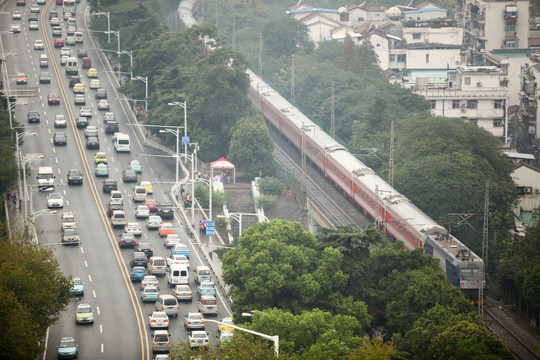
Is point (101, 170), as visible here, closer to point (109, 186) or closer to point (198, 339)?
point (109, 186)

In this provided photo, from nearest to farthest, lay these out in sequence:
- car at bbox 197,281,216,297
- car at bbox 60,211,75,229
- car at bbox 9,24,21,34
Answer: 1. car at bbox 197,281,216,297
2. car at bbox 60,211,75,229
3. car at bbox 9,24,21,34

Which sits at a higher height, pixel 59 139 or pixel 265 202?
pixel 59 139

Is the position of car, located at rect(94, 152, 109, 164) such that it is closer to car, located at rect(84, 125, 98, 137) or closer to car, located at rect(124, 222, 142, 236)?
car, located at rect(84, 125, 98, 137)

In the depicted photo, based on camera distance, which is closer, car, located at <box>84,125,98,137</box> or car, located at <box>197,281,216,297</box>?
car, located at <box>197,281,216,297</box>

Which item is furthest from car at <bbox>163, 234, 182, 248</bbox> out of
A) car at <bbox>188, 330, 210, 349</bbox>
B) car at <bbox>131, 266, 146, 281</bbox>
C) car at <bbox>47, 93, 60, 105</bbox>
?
car at <bbox>47, 93, 60, 105</bbox>

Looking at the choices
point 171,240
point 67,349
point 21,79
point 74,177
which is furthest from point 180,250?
point 21,79

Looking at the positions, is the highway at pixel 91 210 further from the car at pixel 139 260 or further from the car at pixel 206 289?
the car at pixel 139 260
